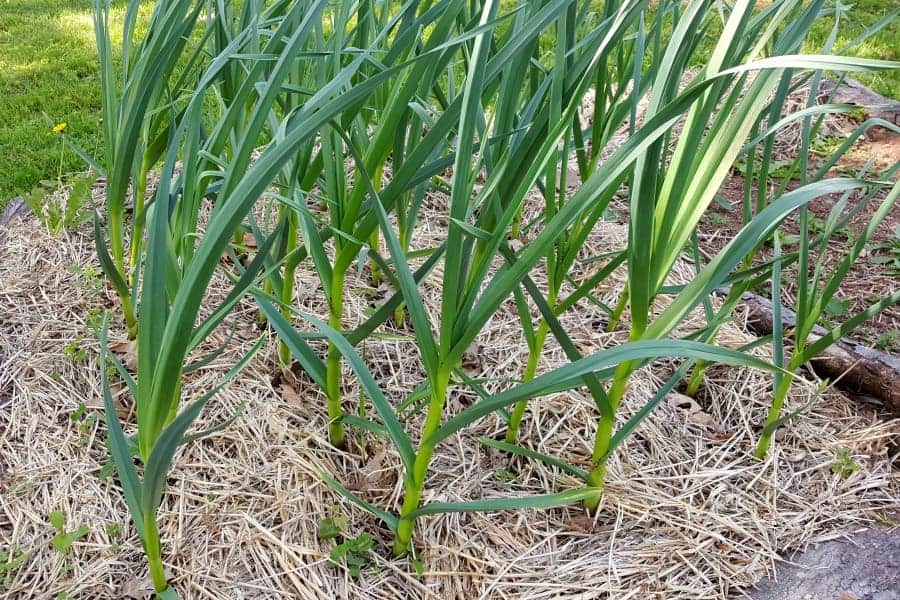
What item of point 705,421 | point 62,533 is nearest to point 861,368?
point 705,421

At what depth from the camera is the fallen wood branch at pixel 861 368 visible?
5.27 ft

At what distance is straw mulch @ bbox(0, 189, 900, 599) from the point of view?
119cm

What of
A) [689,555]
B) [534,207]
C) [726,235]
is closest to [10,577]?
[689,555]

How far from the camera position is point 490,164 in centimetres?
121

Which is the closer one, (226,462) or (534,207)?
(226,462)

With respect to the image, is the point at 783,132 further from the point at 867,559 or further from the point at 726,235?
the point at 867,559

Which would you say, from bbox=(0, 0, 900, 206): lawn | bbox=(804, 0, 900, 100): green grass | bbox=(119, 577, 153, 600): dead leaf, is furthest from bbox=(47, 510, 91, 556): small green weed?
bbox=(804, 0, 900, 100): green grass

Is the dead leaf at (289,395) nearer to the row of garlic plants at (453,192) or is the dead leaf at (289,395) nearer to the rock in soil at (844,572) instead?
the row of garlic plants at (453,192)

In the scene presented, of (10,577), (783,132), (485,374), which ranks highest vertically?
(783,132)

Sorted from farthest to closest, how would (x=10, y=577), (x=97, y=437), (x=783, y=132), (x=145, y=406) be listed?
(x=783, y=132), (x=97, y=437), (x=10, y=577), (x=145, y=406)

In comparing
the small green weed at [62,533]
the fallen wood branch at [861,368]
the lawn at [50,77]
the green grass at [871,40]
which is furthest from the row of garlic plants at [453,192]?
the green grass at [871,40]

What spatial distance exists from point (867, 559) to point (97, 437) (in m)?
1.50

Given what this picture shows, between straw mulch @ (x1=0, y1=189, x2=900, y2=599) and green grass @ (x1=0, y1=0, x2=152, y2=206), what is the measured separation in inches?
41.8

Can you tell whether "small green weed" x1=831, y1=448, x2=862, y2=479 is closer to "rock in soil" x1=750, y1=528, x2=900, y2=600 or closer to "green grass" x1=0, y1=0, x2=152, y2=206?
"rock in soil" x1=750, y1=528, x2=900, y2=600
